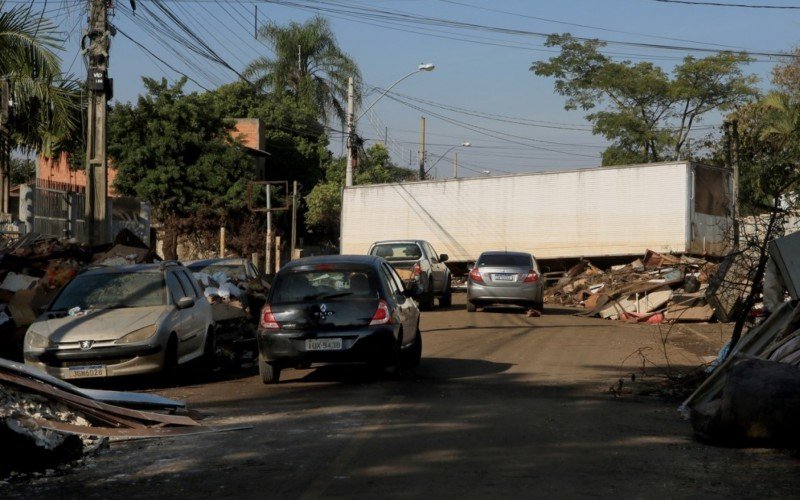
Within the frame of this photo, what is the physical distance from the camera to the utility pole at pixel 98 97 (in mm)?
19188

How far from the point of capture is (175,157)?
5047 centimetres

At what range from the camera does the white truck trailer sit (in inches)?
1325

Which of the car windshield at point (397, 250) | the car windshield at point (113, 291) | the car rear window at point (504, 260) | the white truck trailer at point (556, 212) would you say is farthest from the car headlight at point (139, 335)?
the white truck trailer at point (556, 212)

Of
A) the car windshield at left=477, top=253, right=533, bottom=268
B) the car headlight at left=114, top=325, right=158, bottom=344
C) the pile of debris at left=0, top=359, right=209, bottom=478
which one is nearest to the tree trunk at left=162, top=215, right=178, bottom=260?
the car windshield at left=477, top=253, right=533, bottom=268

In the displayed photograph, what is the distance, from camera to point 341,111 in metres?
61.5

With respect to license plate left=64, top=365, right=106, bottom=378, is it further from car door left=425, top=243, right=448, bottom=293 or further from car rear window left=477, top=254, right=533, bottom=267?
car door left=425, top=243, right=448, bottom=293

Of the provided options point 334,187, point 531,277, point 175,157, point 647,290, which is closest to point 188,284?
point 531,277

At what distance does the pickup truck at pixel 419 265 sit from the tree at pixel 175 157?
23.4 meters

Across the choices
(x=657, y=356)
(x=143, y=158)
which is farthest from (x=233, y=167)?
(x=657, y=356)

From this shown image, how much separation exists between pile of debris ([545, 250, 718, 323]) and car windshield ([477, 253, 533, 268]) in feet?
8.25

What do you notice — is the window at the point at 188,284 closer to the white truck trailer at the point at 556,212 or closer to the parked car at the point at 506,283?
the parked car at the point at 506,283

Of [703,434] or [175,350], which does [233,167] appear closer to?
[175,350]

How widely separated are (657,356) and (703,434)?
27.5 ft

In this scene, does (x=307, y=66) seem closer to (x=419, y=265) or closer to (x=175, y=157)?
(x=175, y=157)
